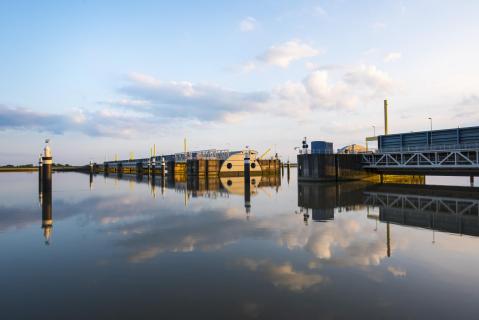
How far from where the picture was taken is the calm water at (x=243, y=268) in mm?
8102

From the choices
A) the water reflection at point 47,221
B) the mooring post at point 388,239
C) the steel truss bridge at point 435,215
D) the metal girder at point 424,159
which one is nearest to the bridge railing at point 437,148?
the metal girder at point 424,159

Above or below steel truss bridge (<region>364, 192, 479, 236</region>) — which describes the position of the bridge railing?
above

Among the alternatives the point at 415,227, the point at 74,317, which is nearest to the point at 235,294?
the point at 74,317

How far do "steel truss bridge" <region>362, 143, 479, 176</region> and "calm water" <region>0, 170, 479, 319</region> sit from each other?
3291cm

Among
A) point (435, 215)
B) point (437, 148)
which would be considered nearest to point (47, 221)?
point (435, 215)

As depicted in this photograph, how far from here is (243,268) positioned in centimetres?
1148

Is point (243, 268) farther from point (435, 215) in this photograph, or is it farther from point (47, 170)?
point (47, 170)

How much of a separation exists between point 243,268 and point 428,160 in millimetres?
51825

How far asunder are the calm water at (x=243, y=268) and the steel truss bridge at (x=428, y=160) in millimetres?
32912

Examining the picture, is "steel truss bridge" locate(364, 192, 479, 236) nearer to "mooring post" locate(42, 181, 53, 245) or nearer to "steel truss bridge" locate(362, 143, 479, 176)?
"mooring post" locate(42, 181, 53, 245)

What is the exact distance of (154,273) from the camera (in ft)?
36.0

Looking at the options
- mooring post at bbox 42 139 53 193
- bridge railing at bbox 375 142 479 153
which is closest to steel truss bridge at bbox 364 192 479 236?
bridge railing at bbox 375 142 479 153

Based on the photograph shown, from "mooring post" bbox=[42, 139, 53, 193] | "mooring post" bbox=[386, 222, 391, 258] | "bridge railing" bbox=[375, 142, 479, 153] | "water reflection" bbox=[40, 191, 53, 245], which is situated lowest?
"water reflection" bbox=[40, 191, 53, 245]

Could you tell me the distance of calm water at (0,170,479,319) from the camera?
26.6 ft
